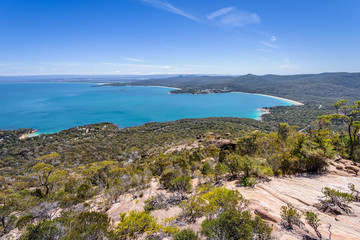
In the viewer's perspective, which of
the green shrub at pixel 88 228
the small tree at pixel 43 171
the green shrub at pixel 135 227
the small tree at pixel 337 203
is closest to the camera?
the green shrub at pixel 88 228

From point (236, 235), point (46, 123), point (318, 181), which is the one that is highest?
point (236, 235)

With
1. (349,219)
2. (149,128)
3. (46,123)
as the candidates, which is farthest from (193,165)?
(46,123)

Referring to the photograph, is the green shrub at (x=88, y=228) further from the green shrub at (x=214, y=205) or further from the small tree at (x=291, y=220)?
the small tree at (x=291, y=220)

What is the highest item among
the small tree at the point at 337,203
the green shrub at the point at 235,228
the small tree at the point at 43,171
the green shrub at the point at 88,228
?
the green shrub at the point at 235,228

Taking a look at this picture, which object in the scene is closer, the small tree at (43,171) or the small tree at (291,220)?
the small tree at (291,220)

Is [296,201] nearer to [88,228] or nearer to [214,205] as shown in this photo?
[214,205]

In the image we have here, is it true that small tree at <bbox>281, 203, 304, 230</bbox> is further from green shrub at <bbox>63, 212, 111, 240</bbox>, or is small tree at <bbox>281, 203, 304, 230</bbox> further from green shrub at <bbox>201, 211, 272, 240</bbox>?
green shrub at <bbox>63, 212, 111, 240</bbox>

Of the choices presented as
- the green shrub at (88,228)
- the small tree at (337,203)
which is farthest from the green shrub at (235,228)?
the small tree at (337,203)

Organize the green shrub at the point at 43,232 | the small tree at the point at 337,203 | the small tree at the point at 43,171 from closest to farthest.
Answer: the green shrub at the point at 43,232
the small tree at the point at 337,203
the small tree at the point at 43,171

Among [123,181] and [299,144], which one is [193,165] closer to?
[123,181]

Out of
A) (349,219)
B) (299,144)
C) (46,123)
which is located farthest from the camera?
(46,123)

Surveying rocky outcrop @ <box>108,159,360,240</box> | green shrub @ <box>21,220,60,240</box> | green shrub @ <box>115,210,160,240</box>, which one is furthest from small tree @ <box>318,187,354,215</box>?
green shrub @ <box>21,220,60,240</box>
